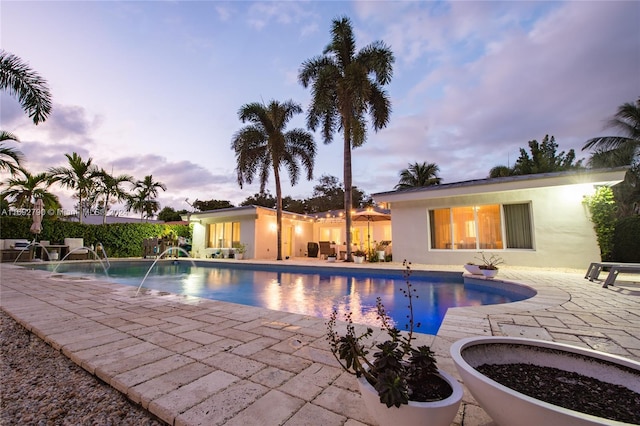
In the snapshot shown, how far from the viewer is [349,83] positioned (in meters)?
9.91

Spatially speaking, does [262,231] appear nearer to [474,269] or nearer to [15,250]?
[15,250]

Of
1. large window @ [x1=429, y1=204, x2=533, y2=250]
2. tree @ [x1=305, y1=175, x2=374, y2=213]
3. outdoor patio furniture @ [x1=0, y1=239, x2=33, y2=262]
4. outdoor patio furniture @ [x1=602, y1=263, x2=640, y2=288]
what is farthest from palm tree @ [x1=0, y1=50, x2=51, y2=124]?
tree @ [x1=305, y1=175, x2=374, y2=213]

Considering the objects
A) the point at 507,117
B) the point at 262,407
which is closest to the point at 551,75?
the point at 507,117

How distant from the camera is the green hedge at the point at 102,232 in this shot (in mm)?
12633

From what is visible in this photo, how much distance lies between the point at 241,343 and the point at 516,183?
9.24m

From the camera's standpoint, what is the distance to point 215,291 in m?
6.90

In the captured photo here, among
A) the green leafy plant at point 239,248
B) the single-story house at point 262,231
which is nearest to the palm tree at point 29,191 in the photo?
the single-story house at point 262,231

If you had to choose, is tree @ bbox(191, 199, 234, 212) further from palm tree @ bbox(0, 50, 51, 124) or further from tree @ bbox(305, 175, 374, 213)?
palm tree @ bbox(0, 50, 51, 124)

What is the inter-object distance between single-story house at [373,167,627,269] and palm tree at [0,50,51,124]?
33.5 feet

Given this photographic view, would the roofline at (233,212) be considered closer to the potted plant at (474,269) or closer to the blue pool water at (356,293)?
the blue pool water at (356,293)

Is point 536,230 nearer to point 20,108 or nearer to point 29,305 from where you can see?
point 29,305

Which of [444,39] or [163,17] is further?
[444,39]

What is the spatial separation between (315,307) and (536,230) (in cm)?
776

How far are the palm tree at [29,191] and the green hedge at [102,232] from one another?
186 cm
